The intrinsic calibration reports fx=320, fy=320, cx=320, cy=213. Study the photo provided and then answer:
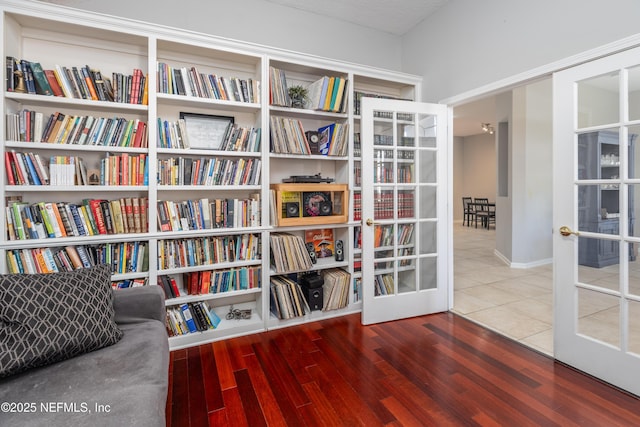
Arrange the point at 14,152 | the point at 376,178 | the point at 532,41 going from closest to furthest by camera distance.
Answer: the point at 14,152, the point at 532,41, the point at 376,178

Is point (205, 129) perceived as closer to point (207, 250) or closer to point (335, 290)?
point (207, 250)

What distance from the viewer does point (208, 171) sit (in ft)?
8.21

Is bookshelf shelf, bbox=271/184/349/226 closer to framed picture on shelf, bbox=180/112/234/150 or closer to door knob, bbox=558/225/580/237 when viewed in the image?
framed picture on shelf, bbox=180/112/234/150

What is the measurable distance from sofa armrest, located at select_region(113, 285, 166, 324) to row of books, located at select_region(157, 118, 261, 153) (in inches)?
43.9

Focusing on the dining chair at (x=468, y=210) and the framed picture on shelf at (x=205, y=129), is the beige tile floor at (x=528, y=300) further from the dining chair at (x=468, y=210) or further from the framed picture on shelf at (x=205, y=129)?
the dining chair at (x=468, y=210)

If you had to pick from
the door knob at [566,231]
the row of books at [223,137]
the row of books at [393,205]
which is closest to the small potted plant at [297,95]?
the row of books at [223,137]

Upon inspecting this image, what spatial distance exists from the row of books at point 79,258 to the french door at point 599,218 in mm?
2925

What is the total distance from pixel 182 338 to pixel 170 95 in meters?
1.80

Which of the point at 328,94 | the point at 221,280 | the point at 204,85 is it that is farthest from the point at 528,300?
the point at 204,85

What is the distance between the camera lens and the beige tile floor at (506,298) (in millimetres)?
2660

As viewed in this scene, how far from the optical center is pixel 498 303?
10.8 feet

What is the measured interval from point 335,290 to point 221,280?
100 centimetres

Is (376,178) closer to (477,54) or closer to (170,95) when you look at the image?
(477,54)

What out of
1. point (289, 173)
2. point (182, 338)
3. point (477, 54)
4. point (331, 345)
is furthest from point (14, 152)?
point (477, 54)
